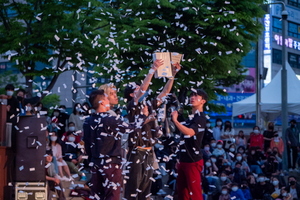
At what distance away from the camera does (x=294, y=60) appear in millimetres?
51406

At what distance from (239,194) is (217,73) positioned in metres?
6.07

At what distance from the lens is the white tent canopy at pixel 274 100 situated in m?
21.1

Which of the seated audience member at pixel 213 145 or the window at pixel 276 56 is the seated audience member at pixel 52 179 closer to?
the seated audience member at pixel 213 145

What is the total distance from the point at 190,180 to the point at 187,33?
37.0 ft

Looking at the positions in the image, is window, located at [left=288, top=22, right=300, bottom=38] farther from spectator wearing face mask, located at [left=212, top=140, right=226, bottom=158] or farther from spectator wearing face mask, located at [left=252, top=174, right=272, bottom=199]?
spectator wearing face mask, located at [left=252, top=174, right=272, bottom=199]

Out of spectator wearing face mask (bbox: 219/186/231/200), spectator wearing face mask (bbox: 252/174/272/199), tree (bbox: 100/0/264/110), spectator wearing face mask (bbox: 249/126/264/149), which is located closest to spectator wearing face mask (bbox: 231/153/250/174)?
spectator wearing face mask (bbox: 252/174/272/199)

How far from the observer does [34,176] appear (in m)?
8.97

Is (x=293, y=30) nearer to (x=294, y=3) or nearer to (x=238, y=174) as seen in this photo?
(x=294, y=3)

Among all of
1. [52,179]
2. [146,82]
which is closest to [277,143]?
[52,179]

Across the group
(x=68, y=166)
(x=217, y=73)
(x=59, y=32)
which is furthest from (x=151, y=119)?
(x=217, y=73)

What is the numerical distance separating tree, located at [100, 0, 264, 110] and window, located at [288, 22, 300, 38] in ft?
102

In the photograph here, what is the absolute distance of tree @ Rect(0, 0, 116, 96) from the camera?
16281 mm

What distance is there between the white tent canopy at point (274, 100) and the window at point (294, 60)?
28.8 m

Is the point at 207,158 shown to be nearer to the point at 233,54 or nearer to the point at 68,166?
the point at 68,166
